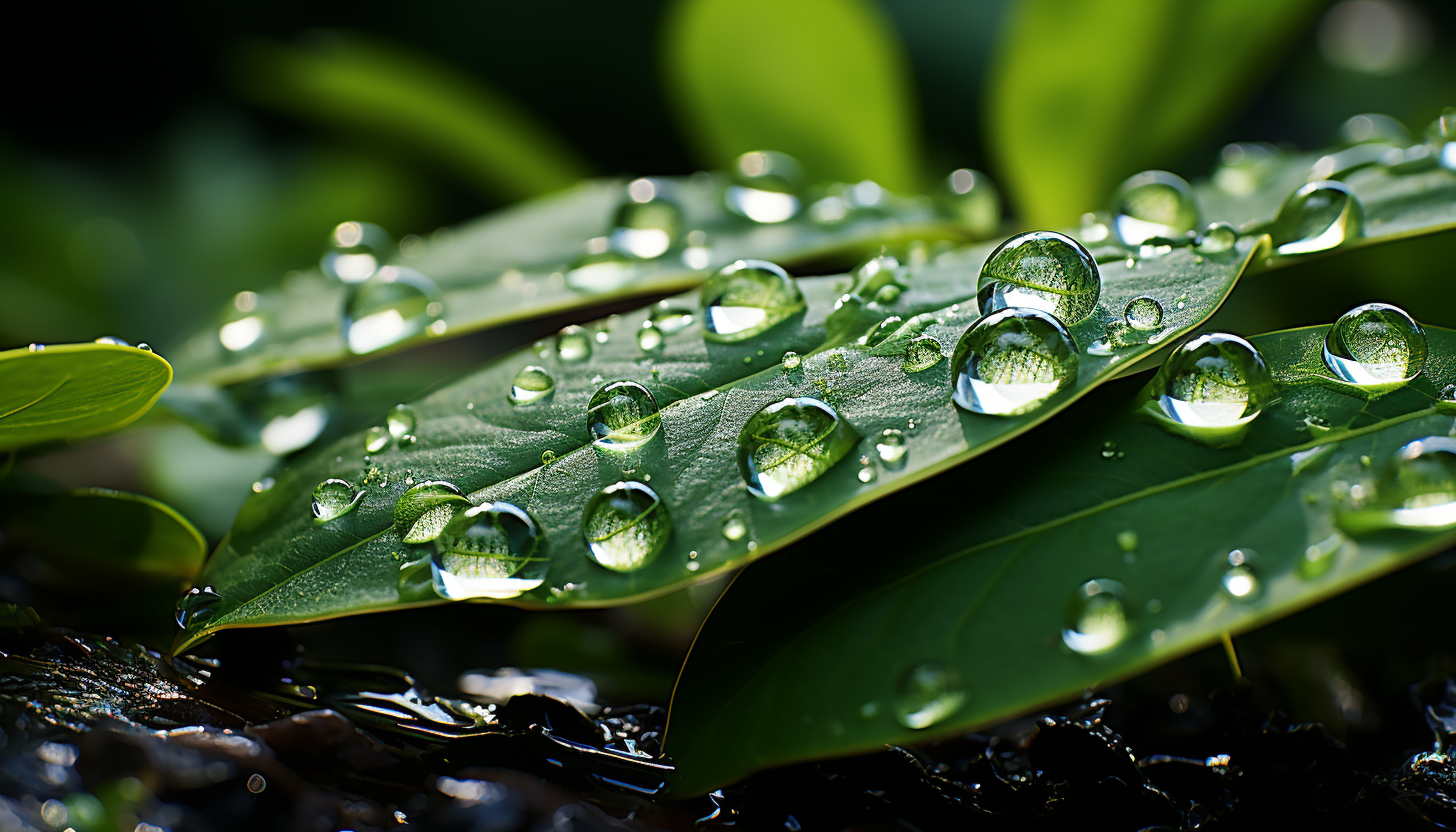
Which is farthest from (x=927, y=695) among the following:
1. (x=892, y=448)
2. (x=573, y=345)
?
(x=573, y=345)

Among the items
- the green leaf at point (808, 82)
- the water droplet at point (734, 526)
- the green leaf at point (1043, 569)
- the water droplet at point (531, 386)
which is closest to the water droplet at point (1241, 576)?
the green leaf at point (1043, 569)

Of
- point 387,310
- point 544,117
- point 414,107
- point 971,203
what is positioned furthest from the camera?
point 544,117

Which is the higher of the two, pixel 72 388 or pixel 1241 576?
pixel 72 388

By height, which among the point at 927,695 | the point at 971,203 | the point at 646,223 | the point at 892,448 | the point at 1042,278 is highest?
the point at 971,203

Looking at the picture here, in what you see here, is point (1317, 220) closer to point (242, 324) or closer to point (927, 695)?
point (927, 695)

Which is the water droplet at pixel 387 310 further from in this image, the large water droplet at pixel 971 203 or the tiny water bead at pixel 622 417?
the large water droplet at pixel 971 203

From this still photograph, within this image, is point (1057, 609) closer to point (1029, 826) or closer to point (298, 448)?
point (1029, 826)
